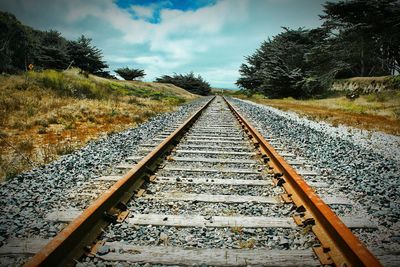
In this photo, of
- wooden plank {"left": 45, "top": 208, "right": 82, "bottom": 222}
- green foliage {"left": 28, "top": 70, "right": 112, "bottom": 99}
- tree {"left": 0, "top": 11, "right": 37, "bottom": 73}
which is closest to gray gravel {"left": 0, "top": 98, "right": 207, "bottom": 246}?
wooden plank {"left": 45, "top": 208, "right": 82, "bottom": 222}

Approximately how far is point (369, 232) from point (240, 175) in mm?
1815

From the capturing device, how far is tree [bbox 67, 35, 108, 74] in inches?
1309

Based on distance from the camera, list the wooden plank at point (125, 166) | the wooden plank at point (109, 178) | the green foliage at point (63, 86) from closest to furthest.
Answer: the wooden plank at point (109, 178)
the wooden plank at point (125, 166)
the green foliage at point (63, 86)

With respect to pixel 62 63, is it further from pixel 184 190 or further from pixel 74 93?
pixel 184 190

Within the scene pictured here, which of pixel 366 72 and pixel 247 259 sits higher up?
pixel 366 72

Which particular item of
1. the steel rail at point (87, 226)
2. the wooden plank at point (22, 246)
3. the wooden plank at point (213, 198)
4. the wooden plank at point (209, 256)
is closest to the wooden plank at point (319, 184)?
the wooden plank at point (213, 198)

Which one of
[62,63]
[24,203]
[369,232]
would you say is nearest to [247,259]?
Result: [369,232]

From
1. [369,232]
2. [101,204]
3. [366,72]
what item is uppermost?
[366,72]

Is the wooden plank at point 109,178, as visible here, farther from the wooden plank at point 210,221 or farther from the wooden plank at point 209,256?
the wooden plank at point 209,256

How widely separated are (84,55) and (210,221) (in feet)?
119

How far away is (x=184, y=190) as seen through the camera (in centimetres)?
343

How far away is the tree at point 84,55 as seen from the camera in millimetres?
33250

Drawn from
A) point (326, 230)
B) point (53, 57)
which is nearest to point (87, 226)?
point (326, 230)

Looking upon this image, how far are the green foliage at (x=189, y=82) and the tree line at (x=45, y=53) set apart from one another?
12092mm
